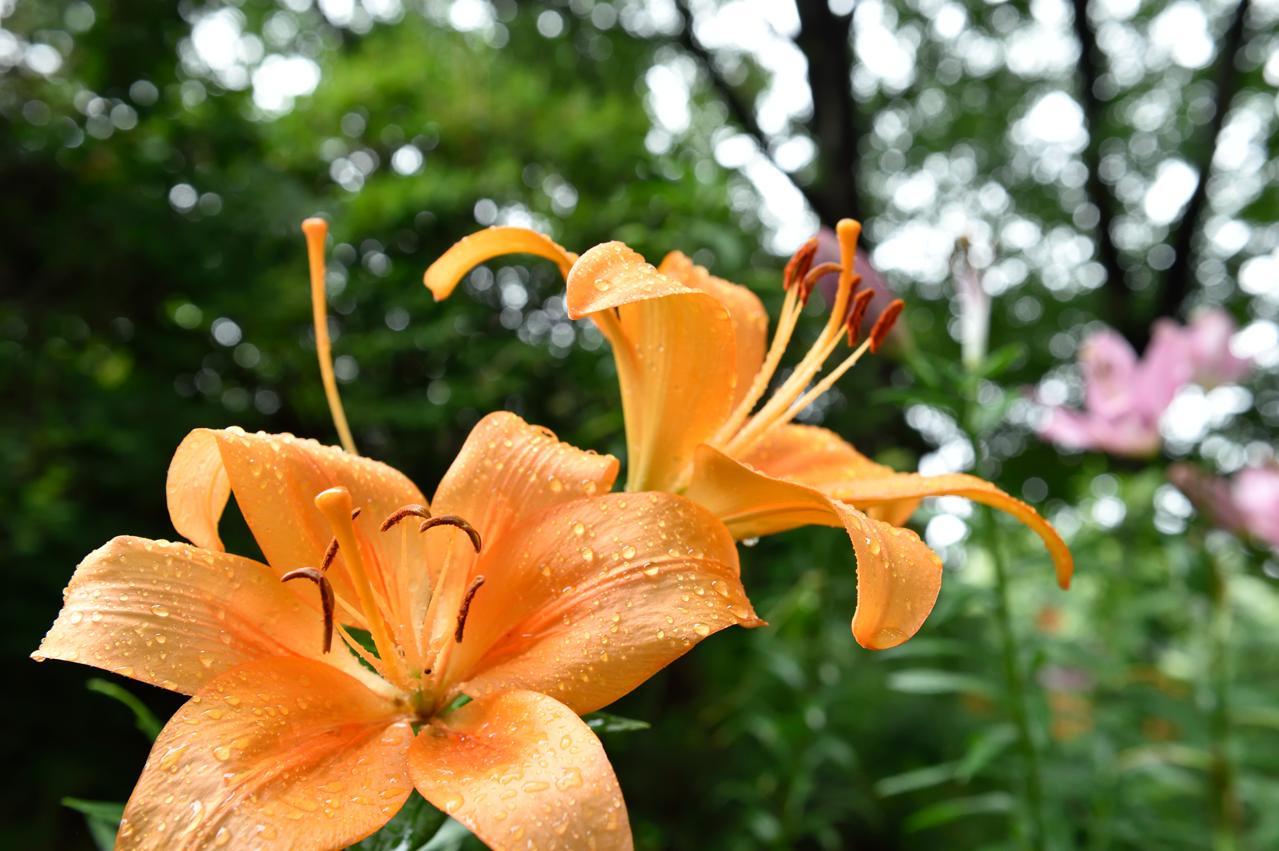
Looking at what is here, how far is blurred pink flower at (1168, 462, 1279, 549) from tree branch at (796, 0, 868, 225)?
2.35 m

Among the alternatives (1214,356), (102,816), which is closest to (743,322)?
(102,816)

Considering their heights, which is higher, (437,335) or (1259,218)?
(437,335)

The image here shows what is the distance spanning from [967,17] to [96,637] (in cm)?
541

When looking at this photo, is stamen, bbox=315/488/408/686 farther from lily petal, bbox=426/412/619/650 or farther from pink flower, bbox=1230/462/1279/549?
pink flower, bbox=1230/462/1279/549

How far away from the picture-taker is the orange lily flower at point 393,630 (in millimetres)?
458

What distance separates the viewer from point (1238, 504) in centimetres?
165

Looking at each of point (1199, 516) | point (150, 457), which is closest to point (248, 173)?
point (150, 457)

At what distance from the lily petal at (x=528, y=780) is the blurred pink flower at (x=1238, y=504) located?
1.48 meters

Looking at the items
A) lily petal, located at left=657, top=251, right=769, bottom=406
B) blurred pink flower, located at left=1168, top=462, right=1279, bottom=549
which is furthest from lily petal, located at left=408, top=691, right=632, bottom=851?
blurred pink flower, located at left=1168, top=462, right=1279, bottom=549

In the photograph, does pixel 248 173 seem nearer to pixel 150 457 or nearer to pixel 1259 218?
pixel 150 457

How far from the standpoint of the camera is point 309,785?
48cm

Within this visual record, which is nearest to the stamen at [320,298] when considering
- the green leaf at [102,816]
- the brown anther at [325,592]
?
the brown anther at [325,592]

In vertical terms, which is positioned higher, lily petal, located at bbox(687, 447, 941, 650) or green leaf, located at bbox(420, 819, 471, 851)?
lily petal, located at bbox(687, 447, 941, 650)

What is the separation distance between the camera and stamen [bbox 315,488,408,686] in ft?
1.71
